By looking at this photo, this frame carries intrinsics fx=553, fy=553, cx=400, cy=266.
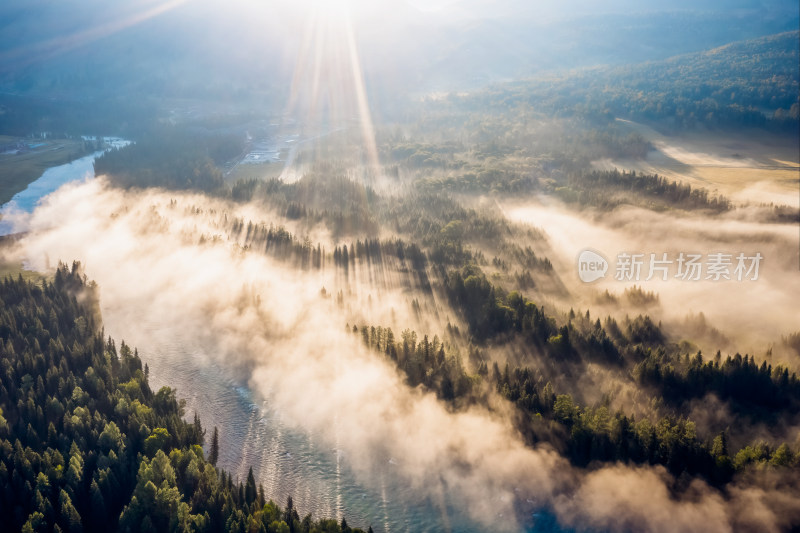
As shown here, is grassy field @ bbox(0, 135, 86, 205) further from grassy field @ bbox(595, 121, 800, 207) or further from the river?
grassy field @ bbox(595, 121, 800, 207)

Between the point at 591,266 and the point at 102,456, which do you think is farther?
the point at 591,266

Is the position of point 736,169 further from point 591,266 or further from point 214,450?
point 214,450

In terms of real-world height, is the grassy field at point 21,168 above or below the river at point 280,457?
above

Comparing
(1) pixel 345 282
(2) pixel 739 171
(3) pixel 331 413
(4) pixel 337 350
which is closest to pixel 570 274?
(1) pixel 345 282

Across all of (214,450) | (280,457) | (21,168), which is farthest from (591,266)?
(21,168)

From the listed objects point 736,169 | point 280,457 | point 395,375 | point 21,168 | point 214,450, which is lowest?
point 280,457

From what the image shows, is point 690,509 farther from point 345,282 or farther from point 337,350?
point 345,282

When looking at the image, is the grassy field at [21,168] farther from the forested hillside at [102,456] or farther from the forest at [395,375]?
the forested hillside at [102,456]

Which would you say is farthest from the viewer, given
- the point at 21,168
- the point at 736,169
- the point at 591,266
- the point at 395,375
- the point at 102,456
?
the point at 21,168

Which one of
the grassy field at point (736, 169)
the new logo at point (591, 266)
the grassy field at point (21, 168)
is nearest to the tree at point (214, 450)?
the new logo at point (591, 266)
